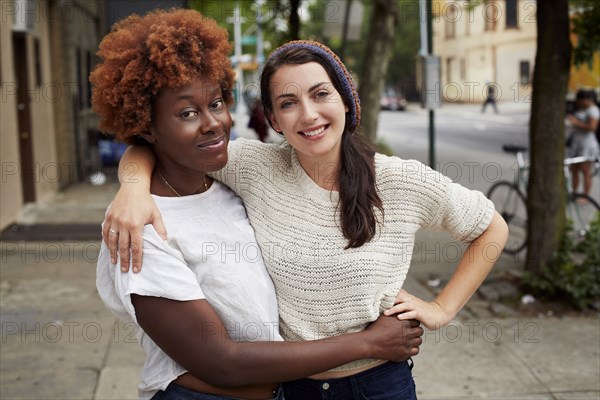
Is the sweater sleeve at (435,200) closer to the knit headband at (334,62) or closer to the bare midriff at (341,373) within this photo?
the knit headband at (334,62)

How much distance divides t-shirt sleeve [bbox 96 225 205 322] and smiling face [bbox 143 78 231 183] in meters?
0.22

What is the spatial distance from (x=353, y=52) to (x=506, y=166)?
32.9 m

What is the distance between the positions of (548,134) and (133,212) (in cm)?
483

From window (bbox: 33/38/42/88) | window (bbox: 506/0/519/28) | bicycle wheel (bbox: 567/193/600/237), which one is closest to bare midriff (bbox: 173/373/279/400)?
bicycle wheel (bbox: 567/193/600/237)

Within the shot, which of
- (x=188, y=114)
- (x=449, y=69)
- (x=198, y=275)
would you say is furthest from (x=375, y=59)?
(x=449, y=69)

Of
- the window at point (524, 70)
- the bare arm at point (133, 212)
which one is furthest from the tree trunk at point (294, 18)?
the window at point (524, 70)

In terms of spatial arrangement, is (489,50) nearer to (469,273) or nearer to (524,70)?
(524,70)

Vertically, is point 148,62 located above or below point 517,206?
above

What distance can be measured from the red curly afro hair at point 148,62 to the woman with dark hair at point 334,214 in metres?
0.16

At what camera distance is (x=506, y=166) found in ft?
53.5

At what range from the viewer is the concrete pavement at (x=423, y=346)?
4.54 m

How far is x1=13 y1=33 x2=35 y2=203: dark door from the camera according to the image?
10.7 m

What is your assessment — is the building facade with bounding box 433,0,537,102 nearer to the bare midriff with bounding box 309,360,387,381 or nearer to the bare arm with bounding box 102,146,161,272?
the bare midriff with bounding box 309,360,387,381

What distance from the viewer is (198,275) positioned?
6.34 ft
